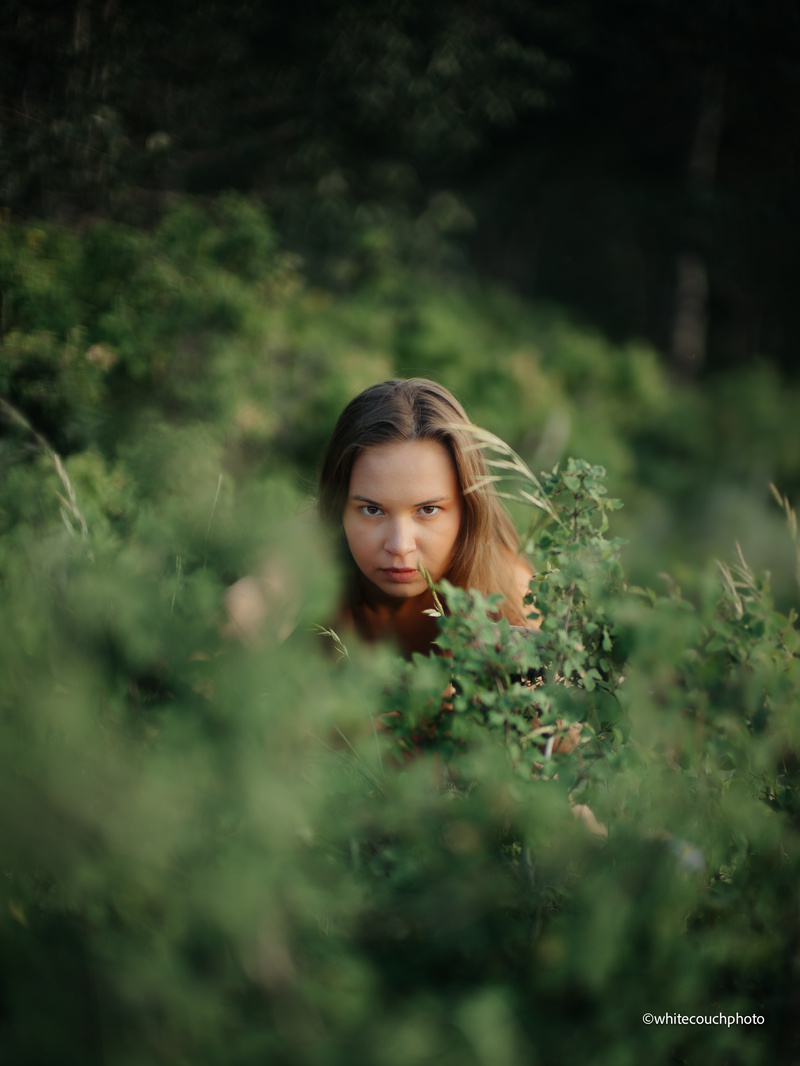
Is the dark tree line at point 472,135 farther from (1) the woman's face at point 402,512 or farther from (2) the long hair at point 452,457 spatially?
(1) the woman's face at point 402,512

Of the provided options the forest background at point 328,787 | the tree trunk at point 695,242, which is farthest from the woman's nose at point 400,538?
the tree trunk at point 695,242

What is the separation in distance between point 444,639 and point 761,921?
0.56 m

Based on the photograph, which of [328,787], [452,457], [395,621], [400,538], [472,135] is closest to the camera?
[328,787]

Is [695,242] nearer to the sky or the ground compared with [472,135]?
nearer to the ground

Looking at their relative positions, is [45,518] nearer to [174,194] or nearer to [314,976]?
[314,976]

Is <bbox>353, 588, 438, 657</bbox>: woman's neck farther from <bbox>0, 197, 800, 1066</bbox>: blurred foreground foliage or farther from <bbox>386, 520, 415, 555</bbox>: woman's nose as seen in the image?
<bbox>0, 197, 800, 1066</bbox>: blurred foreground foliage

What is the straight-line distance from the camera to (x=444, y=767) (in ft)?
3.65

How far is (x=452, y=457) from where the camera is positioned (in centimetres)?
177

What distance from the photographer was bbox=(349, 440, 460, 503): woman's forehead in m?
1.64

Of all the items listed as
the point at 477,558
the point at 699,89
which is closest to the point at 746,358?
the point at 699,89

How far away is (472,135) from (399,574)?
7.85 metres

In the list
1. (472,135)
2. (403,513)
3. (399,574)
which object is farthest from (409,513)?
(472,135)

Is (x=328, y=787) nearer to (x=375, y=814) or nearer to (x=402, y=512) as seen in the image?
(x=375, y=814)

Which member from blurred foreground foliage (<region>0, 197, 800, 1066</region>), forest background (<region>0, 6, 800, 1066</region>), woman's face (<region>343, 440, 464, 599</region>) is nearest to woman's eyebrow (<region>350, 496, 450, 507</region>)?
woman's face (<region>343, 440, 464, 599</region>)
